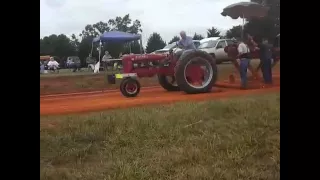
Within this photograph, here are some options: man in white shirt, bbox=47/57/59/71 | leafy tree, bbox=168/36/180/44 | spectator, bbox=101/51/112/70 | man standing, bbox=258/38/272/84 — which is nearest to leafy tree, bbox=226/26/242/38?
man standing, bbox=258/38/272/84

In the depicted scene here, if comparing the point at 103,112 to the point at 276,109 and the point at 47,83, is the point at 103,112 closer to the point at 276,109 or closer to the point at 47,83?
the point at 47,83

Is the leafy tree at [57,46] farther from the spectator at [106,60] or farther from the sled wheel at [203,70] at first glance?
the sled wheel at [203,70]

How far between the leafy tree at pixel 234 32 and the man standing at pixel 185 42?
0.76 ft

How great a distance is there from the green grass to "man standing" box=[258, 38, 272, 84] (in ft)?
0.42

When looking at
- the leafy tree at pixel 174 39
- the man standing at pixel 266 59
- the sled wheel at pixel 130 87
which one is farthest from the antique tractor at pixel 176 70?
the man standing at pixel 266 59

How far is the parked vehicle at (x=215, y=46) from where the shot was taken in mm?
2301

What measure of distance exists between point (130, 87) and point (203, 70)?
0.52 m

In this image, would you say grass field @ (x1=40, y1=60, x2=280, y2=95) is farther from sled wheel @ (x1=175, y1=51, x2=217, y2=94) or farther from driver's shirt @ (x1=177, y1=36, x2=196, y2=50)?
driver's shirt @ (x1=177, y1=36, x2=196, y2=50)

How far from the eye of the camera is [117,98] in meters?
2.32

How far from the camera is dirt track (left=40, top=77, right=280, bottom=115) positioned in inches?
Answer: 85.0

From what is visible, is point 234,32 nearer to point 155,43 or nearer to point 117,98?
point 155,43

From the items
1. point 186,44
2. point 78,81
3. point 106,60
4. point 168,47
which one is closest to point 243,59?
point 186,44
